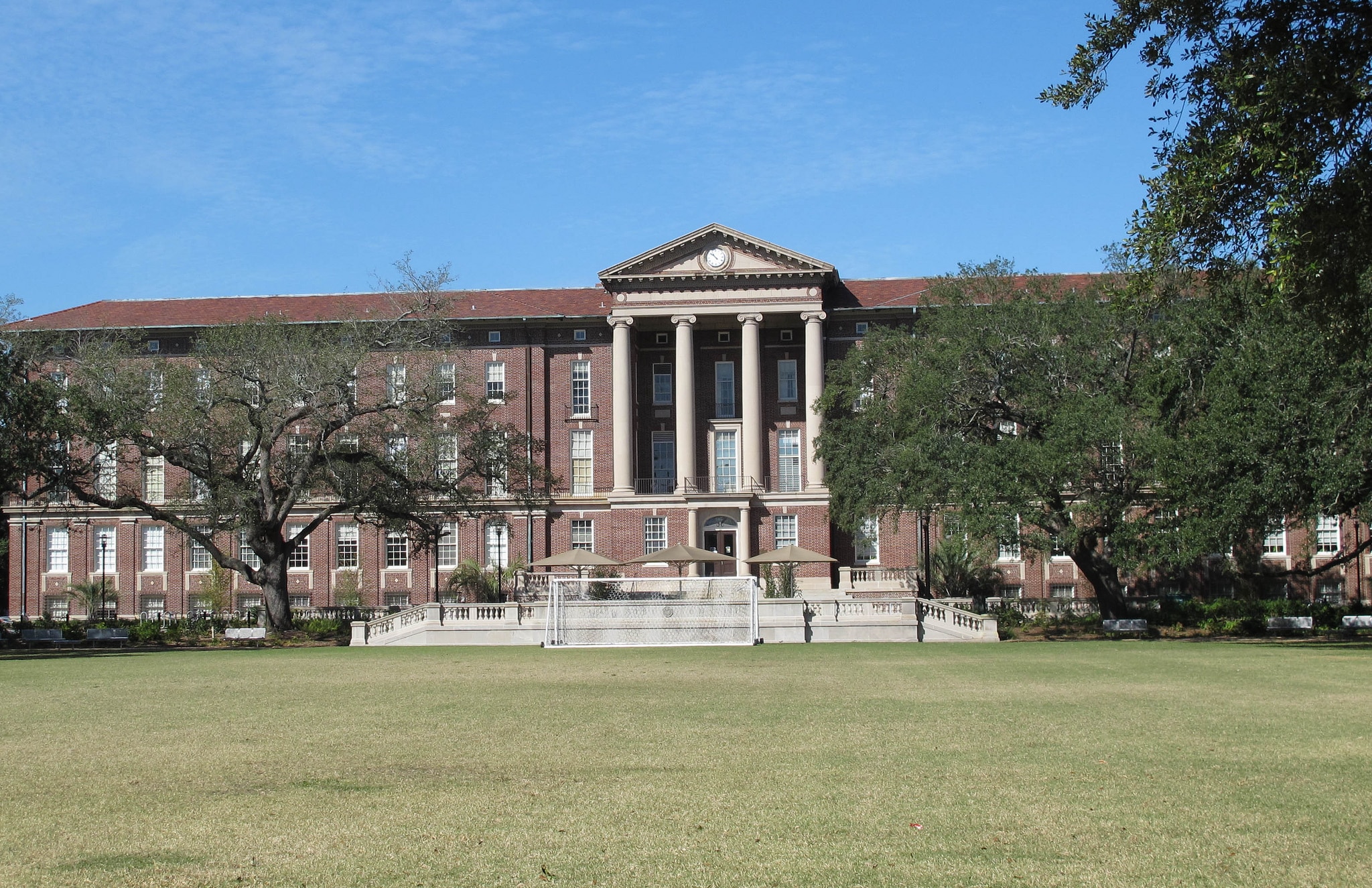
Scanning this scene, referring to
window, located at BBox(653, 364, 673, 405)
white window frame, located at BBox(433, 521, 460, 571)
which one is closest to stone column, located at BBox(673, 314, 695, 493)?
window, located at BBox(653, 364, 673, 405)

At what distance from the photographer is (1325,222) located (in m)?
11.9

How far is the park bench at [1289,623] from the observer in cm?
4281

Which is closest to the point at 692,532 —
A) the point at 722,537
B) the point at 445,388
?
the point at 722,537

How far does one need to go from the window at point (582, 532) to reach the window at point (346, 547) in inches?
454

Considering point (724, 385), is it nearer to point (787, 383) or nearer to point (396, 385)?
point (787, 383)

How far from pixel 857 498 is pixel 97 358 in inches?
1102

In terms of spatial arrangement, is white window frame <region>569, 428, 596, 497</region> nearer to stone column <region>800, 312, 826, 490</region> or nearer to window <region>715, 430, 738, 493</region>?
window <region>715, 430, 738, 493</region>

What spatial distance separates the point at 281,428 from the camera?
45688 mm

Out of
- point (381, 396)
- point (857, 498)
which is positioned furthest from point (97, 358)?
point (857, 498)

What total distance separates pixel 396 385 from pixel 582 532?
26.6 m

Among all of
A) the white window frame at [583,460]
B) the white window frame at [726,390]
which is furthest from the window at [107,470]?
the white window frame at [726,390]

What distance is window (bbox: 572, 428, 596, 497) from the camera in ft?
238

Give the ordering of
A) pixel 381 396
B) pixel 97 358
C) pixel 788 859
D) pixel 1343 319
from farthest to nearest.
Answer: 1. pixel 381 396
2. pixel 97 358
3. pixel 1343 319
4. pixel 788 859

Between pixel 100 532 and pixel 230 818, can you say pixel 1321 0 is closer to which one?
pixel 230 818
